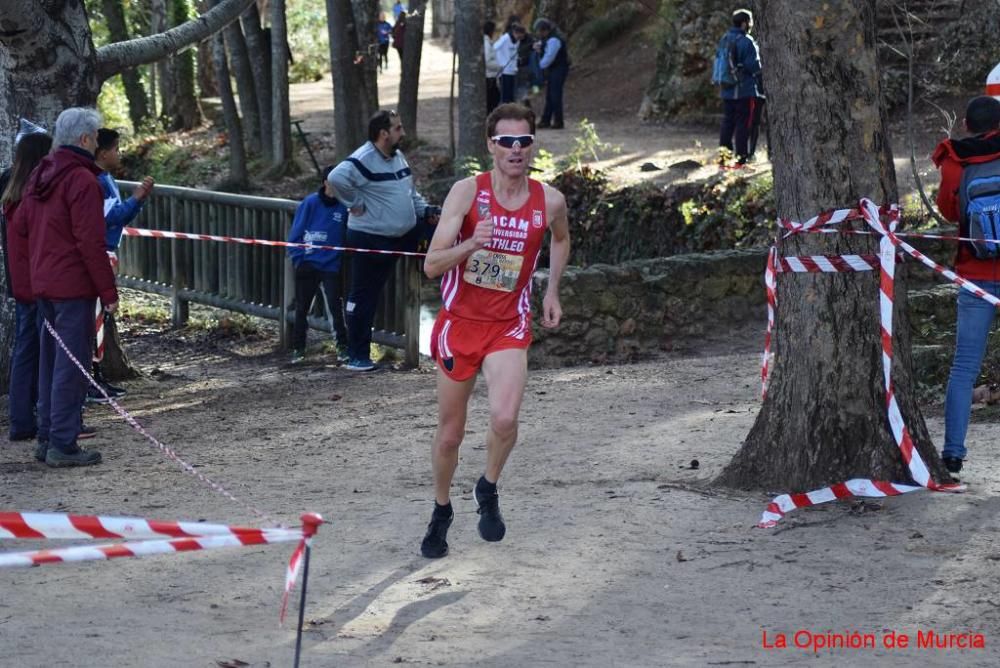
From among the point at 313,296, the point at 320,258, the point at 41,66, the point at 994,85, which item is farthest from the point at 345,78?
the point at 994,85

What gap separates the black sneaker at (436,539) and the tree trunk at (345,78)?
54.7ft

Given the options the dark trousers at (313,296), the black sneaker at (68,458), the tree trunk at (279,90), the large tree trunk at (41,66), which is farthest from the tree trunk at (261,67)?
the black sneaker at (68,458)

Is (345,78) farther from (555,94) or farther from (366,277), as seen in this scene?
(366,277)

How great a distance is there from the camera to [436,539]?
653 centimetres

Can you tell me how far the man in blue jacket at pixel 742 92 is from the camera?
19.5 metres

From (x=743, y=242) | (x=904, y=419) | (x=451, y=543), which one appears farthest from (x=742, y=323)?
(x=451, y=543)

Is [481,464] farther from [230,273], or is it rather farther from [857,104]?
[230,273]

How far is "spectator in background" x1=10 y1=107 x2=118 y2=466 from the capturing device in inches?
329

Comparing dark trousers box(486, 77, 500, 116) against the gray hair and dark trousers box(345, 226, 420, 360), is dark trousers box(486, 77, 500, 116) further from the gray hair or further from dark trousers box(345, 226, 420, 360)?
the gray hair

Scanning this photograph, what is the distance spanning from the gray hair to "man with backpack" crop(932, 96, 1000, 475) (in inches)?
184

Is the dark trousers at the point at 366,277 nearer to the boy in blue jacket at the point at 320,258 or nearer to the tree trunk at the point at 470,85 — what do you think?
the boy in blue jacket at the point at 320,258

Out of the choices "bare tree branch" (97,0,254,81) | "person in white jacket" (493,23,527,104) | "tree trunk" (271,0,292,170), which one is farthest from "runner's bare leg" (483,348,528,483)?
"person in white jacket" (493,23,527,104)

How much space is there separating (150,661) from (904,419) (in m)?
3.81

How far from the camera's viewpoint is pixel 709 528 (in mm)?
6801
